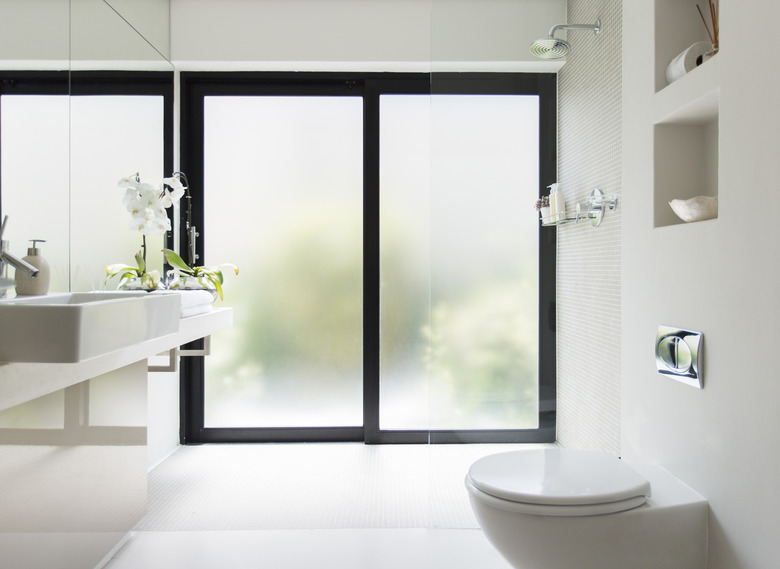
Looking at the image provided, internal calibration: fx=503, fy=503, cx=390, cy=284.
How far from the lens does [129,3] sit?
2479mm

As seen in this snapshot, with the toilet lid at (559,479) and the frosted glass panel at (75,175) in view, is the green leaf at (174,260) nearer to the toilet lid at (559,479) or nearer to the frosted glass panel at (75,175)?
the frosted glass panel at (75,175)

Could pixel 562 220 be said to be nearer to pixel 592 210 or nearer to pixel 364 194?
pixel 592 210

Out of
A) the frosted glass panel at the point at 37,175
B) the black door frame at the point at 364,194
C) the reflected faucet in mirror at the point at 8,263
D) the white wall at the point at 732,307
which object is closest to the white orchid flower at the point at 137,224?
the frosted glass panel at the point at 37,175

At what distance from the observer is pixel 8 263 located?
1.47m

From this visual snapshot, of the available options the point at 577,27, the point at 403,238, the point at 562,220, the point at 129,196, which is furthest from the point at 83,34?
the point at 562,220

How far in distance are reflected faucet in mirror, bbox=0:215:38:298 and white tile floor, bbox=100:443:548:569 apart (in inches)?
41.3

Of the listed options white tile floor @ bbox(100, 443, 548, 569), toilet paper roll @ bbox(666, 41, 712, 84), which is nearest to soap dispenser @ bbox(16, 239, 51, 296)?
white tile floor @ bbox(100, 443, 548, 569)

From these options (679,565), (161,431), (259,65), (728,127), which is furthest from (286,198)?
(679,565)

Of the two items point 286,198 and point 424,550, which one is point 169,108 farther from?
point 424,550

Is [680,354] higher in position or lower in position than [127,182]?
lower

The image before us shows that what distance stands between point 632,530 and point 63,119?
2320mm

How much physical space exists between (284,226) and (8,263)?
169 cm

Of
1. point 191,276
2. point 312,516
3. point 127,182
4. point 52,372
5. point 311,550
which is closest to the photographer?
point 52,372

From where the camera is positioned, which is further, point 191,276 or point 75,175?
point 191,276
